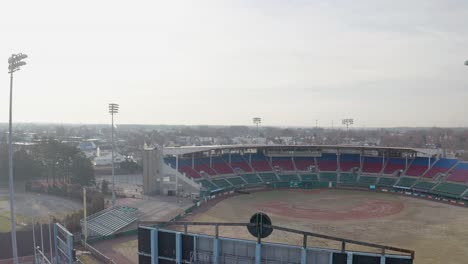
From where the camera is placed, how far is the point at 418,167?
254ft

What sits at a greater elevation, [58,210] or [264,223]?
[264,223]

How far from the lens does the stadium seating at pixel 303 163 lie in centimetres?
8344

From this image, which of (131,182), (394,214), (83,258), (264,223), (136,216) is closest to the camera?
(264,223)

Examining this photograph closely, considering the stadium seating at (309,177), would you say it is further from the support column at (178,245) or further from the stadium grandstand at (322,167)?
the support column at (178,245)

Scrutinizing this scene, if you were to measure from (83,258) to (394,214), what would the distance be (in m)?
43.0

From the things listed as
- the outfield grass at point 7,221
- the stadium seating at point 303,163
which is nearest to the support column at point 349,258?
the outfield grass at point 7,221

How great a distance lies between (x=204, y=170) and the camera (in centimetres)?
7456

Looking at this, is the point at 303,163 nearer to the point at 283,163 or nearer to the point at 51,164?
the point at 283,163

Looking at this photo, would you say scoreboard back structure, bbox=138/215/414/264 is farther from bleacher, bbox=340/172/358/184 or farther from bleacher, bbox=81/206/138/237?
bleacher, bbox=340/172/358/184

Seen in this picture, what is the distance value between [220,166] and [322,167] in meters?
22.6

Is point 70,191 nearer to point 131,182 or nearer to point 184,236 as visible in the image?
point 131,182

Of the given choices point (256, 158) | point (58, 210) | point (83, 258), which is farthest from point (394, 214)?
point (58, 210)

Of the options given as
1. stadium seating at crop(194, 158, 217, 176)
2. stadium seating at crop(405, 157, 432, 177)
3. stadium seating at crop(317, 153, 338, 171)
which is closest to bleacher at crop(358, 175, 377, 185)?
stadium seating at crop(317, 153, 338, 171)

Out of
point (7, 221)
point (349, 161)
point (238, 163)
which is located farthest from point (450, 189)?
point (7, 221)
